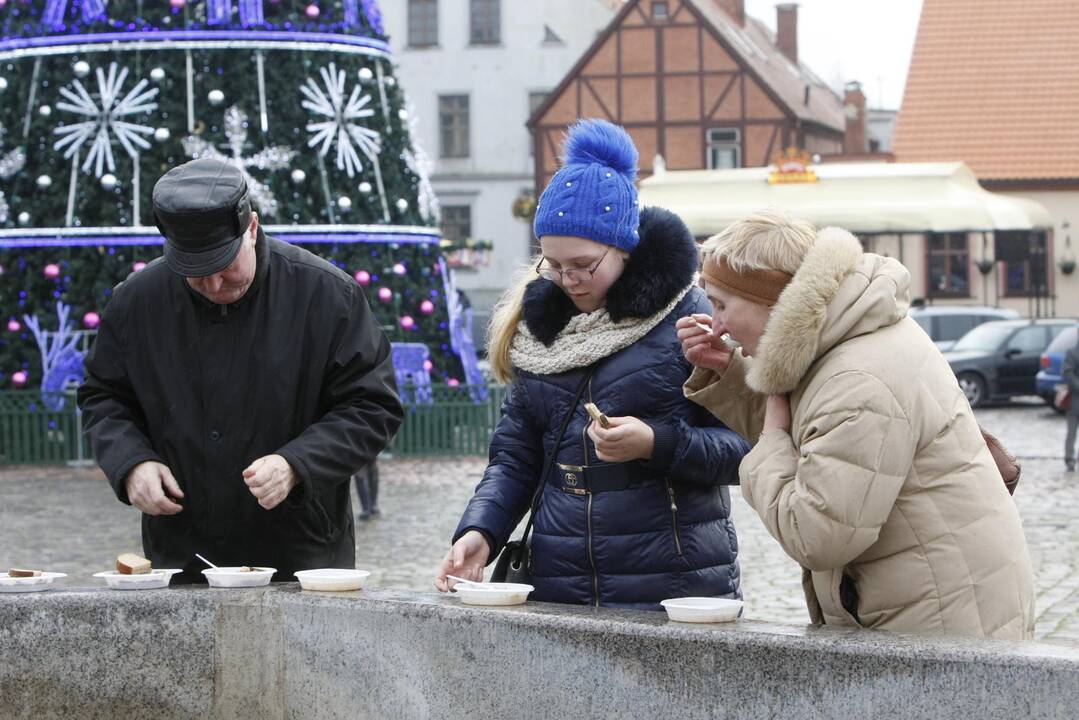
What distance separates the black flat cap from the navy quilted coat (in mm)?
750

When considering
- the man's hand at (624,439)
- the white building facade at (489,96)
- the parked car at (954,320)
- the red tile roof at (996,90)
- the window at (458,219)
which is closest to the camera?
the man's hand at (624,439)

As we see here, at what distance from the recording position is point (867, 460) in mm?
3371

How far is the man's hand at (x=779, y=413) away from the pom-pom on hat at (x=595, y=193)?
0.81 meters

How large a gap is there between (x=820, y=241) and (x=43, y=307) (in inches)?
603

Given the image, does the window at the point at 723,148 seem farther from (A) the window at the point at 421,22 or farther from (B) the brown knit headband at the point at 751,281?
(B) the brown knit headband at the point at 751,281

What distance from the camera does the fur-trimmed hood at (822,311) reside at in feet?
11.5

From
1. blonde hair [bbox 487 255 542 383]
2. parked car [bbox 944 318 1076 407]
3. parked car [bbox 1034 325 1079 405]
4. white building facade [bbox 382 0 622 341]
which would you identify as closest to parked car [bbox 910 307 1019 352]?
parked car [bbox 944 318 1076 407]

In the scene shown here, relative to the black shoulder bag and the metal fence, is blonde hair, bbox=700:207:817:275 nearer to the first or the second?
the black shoulder bag

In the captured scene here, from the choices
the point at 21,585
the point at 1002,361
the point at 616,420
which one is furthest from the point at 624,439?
the point at 1002,361

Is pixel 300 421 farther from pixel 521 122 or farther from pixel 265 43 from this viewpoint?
pixel 521 122

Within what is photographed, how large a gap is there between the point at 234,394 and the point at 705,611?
145 cm

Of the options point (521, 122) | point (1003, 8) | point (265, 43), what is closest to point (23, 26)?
point (265, 43)

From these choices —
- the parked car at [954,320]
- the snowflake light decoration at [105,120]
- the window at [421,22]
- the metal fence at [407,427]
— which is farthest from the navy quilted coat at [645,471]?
the window at [421,22]

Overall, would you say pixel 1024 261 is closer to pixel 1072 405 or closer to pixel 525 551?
pixel 1072 405
